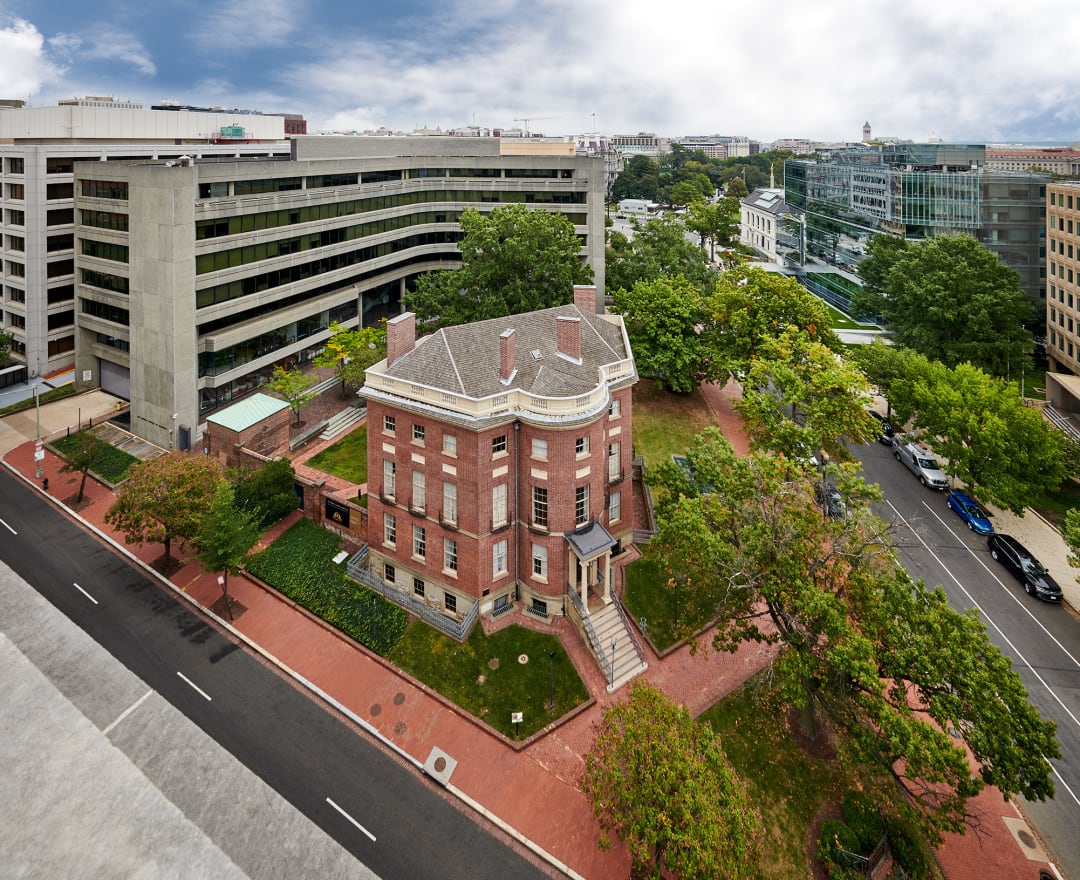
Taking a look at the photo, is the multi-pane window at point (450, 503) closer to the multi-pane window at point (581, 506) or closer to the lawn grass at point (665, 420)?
the multi-pane window at point (581, 506)

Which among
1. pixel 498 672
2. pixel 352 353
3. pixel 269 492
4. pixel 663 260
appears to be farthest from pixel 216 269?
pixel 663 260

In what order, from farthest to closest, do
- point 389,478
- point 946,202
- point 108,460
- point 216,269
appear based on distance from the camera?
point 946,202 → point 216,269 → point 108,460 → point 389,478

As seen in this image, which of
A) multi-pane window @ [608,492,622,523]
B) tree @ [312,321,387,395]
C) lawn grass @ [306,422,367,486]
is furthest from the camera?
tree @ [312,321,387,395]

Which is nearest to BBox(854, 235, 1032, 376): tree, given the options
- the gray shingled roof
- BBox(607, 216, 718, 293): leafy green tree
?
BBox(607, 216, 718, 293): leafy green tree

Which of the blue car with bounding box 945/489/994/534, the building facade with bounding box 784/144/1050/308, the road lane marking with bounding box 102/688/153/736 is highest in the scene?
the building facade with bounding box 784/144/1050/308

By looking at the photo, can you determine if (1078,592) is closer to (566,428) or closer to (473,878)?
(566,428)

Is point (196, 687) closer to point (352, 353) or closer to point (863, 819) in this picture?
point (863, 819)

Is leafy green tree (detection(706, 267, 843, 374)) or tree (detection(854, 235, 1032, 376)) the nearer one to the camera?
leafy green tree (detection(706, 267, 843, 374))

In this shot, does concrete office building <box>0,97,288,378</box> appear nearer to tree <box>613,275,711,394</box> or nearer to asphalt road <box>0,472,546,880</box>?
asphalt road <box>0,472,546,880</box>
